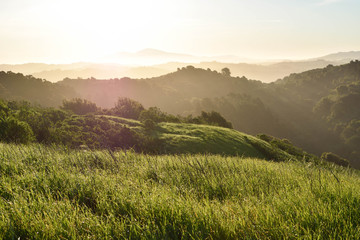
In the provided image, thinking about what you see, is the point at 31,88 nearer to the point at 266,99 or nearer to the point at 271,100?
the point at 266,99

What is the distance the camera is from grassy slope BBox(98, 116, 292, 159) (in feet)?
84.6

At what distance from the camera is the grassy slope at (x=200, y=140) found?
25797 mm

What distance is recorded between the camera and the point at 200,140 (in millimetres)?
27922

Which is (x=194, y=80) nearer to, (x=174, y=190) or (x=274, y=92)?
(x=274, y=92)

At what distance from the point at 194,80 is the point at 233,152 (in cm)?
14484

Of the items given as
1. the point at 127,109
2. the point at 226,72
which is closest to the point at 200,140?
the point at 127,109

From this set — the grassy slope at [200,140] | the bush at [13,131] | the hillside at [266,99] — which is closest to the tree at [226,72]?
the hillside at [266,99]

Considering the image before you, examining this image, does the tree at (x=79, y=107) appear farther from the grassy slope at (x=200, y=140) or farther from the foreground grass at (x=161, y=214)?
the foreground grass at (x=161, y=214)

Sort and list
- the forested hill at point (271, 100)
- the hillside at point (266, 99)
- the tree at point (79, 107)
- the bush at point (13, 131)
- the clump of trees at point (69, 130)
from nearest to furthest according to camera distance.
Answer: the bush at point (13, 131)
the clump of trees at point (69, 130)
the tree at point (79, 107)
the hillside at point (266, 99)
the forested hill at point (271, 100)

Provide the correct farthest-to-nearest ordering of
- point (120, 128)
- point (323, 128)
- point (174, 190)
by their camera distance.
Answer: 1. point (323, 128)
2. point (120, 128)
3. point (174, 190)

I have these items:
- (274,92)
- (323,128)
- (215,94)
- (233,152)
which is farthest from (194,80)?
(233,152)

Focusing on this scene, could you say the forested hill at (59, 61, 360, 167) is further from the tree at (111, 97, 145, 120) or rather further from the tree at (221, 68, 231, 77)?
the tree at (111, 97, 145, 120)

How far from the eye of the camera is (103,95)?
396 feet

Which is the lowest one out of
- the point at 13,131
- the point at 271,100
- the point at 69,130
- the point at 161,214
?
the point at 69,130
